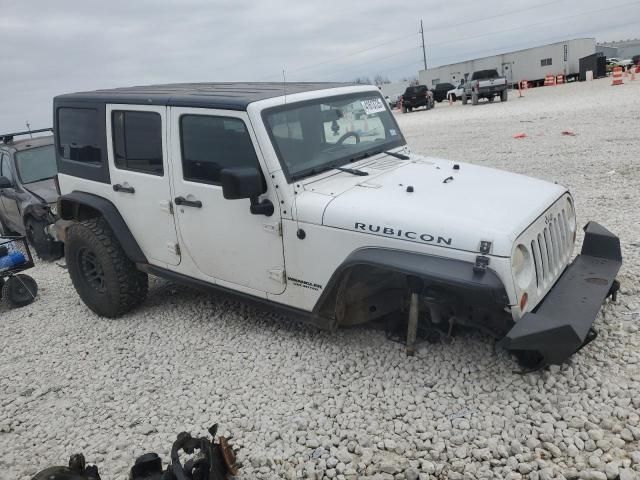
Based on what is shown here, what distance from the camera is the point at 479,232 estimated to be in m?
3.03

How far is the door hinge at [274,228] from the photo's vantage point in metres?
3.72

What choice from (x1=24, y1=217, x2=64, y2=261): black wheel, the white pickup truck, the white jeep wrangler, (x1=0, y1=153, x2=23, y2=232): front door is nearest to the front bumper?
the white jeep wrangler

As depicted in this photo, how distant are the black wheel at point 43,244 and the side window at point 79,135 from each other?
2.62m

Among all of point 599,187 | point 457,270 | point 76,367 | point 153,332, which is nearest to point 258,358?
point 153,332

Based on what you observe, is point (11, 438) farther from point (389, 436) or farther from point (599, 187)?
point (599, 187)

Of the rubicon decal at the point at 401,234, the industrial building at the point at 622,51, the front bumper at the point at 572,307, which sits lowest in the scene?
the front bumper at the point at 572,307

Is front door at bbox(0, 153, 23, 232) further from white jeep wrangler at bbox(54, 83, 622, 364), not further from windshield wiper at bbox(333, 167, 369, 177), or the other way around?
windshield wiper at bbox(333, 167, 369, 177)

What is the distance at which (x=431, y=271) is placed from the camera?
3.04 metres

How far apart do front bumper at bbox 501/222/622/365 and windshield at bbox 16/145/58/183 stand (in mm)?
7393

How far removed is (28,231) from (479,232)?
7.18 metres

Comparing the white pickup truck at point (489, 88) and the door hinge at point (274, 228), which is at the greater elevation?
the white pickup truck at point (489, 88)

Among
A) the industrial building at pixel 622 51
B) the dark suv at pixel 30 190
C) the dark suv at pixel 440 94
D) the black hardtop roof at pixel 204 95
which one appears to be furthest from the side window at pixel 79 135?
the industrial building at pixel 622 51

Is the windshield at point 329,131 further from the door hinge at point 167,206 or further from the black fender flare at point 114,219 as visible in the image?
the black fender flare at point 114,219

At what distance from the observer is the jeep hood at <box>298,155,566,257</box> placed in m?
3.08
